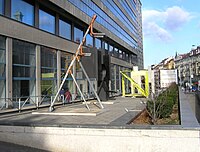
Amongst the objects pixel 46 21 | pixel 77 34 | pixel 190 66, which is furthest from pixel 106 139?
pixel 190 66

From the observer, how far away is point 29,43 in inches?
916

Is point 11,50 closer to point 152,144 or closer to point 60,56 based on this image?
point 60,56

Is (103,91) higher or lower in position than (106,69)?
lower

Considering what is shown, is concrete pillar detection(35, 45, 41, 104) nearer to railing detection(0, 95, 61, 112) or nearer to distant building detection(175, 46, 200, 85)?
railing detection(0, 95, 61, 112)

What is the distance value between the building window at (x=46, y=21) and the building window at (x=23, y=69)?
2.95 metres

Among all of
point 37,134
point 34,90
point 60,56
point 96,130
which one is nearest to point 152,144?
point 96,130

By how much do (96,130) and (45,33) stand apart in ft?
61.8

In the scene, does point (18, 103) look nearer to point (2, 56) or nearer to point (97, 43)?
point (2, 56)

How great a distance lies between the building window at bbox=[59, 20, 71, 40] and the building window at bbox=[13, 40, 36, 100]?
6426 millimetres

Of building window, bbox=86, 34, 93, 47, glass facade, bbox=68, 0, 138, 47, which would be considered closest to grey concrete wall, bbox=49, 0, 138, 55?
glass facade, bbox=68, 0, 138, 47

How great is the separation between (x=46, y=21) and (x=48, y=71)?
4735mm

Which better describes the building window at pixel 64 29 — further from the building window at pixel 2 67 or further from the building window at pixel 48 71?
the building window at pixel 2 67

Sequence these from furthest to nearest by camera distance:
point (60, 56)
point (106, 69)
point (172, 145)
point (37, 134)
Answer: point (60, 56)
point (106, 69)
point (37, 134)
point (172, 145)

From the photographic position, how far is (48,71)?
26484 millimetres
